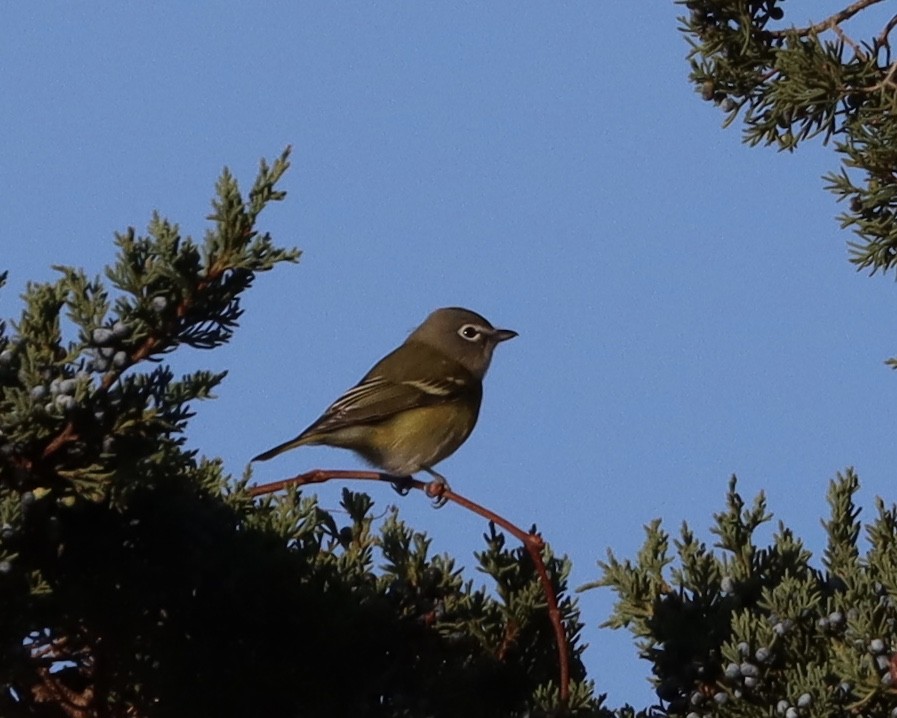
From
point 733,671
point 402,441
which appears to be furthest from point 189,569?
point 402,441

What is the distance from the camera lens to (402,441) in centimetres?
695

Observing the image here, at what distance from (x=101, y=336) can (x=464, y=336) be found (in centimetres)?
551

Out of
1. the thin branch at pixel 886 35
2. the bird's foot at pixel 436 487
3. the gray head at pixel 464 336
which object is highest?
the gray head at pixel 464 336

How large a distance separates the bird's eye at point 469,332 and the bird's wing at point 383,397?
535 mm

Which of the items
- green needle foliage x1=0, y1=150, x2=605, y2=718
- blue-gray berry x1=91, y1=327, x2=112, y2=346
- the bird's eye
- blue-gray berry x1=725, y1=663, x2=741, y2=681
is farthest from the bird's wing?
blue-gray berry x1=91, y1=327, x2=112, y2=346

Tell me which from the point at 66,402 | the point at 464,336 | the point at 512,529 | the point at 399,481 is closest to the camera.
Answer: the point at 66,402

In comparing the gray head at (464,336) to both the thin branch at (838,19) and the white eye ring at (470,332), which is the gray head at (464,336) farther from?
the thin branch at (838,19)

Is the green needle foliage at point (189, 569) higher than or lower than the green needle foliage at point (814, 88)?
lower

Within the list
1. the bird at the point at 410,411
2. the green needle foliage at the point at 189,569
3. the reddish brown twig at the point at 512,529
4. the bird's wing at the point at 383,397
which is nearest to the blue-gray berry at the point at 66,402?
the green needle foliage at the point at 189,569

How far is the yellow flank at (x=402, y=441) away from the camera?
A: 6895mm

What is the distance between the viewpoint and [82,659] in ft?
11.3

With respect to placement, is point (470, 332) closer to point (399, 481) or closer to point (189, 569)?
point (399, 481)

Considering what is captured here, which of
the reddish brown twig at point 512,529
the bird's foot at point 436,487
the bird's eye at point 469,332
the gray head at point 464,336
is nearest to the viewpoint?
the reddish brown twig at point 512,529

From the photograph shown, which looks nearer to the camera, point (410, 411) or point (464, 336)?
point (410, 411)
